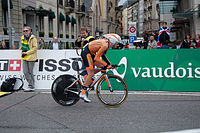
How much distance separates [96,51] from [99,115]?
1.60 meters

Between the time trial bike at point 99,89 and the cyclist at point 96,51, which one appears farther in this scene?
the time trial bike at point 99,89

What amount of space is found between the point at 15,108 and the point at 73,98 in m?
1.38

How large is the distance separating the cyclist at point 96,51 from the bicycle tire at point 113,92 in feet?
0.98

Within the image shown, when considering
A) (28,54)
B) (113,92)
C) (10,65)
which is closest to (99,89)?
(113,92)

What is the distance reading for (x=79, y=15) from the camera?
170 ft

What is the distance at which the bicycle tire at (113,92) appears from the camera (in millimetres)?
7574

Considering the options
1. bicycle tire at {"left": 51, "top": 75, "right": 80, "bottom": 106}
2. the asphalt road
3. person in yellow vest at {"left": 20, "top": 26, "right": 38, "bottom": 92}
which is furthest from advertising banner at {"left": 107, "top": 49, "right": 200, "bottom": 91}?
bicycle tire at {"left": 51, "top": 75, "right": 80, "bottom": 106}

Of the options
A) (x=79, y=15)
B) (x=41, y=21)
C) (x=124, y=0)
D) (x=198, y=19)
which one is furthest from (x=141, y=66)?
(x=124, y=0)

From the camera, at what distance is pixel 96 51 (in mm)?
7578

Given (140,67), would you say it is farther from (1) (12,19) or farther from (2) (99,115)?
(1) (12,19)

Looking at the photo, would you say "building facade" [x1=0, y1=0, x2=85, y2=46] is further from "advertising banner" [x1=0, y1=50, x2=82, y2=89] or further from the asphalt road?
the asphalt road

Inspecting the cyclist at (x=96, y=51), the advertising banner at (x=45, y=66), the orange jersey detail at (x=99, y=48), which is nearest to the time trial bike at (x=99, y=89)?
the cyclist at (x=96, y=51)

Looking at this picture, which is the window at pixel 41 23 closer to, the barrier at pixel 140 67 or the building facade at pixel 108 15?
the barrier at pixel 140 67

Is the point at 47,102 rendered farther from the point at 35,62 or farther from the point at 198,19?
the point at 198,19
